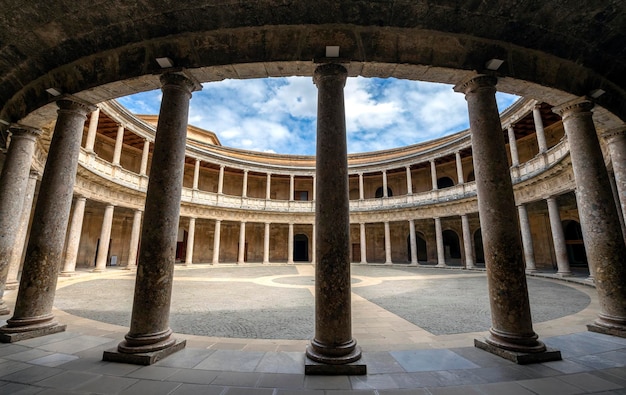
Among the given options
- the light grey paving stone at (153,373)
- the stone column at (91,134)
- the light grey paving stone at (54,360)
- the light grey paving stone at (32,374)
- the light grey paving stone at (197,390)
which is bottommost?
the light grey paving stone at (153,373)

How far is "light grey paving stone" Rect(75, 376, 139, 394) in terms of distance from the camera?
2822mm

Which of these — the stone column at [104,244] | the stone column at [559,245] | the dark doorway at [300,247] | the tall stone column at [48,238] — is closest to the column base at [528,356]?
the tall stone column at [48,238]

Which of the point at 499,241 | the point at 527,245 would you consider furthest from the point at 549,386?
the point at 527,245

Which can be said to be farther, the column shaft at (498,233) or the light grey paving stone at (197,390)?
the column shaft at (498,233)

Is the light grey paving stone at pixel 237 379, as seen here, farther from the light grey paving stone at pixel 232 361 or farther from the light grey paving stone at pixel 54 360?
the light grey paving stone at pixel 54 360

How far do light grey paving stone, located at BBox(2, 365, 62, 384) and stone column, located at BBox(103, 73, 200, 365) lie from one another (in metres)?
0.53

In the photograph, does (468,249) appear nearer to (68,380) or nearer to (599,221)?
(599,221)

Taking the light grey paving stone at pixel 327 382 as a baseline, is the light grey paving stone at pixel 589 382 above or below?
above

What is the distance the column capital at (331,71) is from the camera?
4.27 m

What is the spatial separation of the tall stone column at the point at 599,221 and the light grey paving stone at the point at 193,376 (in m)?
6.05

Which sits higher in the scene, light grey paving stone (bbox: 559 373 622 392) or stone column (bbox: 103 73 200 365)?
stone column (bbox: 103 73 200 365)

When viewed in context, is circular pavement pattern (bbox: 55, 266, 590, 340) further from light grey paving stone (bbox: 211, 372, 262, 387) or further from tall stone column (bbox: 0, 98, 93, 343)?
light grey paving stone (bbox: 211, 372, 262, 387)

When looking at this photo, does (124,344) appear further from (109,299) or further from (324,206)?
Result: (109,299)

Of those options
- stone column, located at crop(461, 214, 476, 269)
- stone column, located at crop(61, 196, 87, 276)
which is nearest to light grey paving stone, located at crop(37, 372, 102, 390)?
stone column, located at crop(61, 196, 87, 276)
